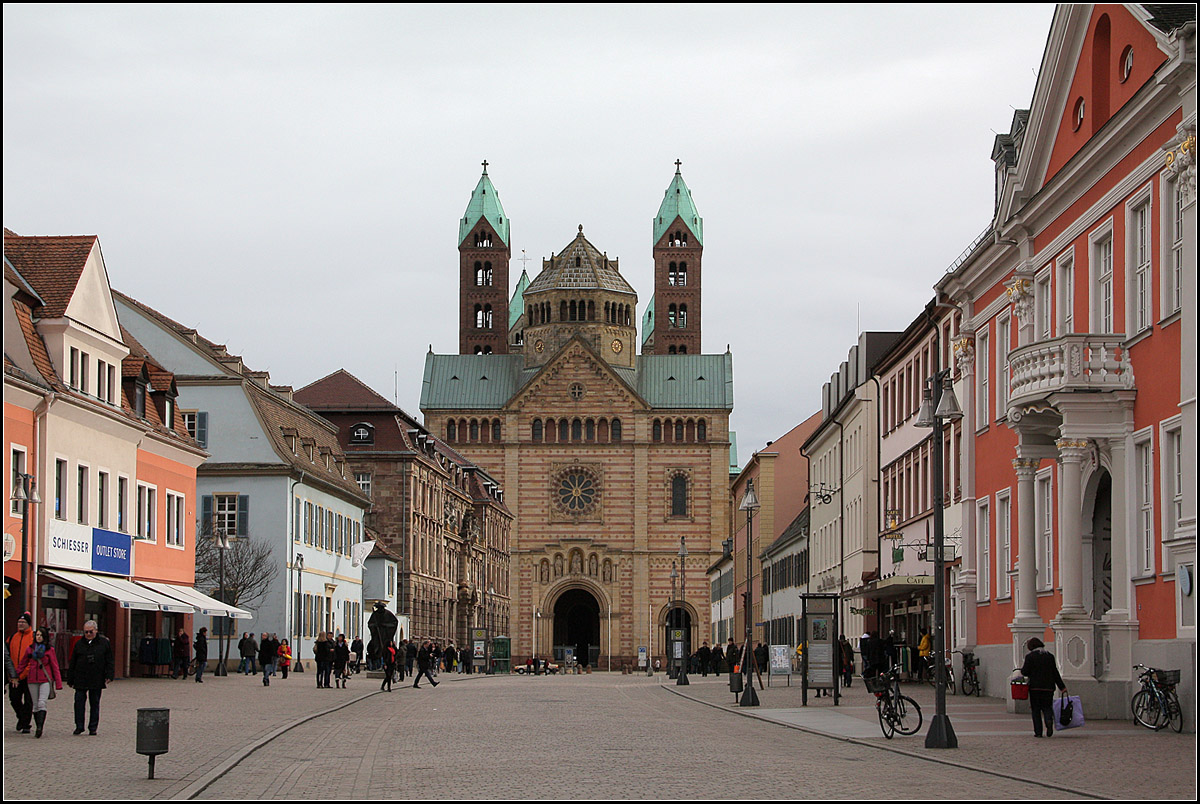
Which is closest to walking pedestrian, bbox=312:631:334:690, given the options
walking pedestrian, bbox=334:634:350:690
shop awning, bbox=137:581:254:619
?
walking pedestrian, bbox=334:634:350:690

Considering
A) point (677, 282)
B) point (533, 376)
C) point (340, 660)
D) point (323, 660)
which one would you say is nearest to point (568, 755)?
point (323, 660)

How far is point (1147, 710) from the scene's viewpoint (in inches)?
918

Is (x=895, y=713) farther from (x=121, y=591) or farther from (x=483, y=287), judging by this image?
(x=483, y=287)

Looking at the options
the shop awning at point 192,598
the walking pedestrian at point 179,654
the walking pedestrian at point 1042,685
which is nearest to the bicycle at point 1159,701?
the walking pedestrian at point 1042,685

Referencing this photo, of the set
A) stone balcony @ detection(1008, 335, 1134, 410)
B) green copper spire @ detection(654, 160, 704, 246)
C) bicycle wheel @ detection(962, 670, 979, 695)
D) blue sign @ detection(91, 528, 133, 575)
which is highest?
green copper spire @ detection(654, 160, 704, 246)

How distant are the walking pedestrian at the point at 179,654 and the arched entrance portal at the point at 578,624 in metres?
72.0

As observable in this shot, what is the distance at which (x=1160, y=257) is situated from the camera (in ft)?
82.5

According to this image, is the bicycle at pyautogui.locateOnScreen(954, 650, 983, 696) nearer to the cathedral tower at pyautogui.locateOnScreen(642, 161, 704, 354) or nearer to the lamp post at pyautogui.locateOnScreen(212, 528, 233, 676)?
the lamp post at pyautogui.locateOnScreen(212, 528, 233, 676)

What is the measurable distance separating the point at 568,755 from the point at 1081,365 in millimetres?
11535

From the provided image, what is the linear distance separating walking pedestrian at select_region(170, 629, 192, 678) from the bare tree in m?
6.99

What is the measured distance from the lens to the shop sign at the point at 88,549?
3706 centimetres

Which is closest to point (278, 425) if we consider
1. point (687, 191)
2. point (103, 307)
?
point (103, 307)

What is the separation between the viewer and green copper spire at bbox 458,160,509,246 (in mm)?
140625

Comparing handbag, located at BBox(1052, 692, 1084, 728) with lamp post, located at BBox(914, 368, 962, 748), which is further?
handbag, located at BBox(1052, 692, 1084, 728)
